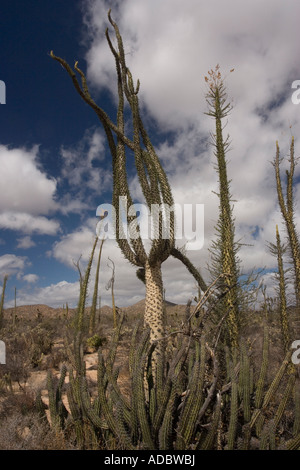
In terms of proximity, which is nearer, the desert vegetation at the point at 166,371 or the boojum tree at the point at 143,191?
the desert vegetation at the point at 166,371

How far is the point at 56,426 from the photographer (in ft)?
11.1

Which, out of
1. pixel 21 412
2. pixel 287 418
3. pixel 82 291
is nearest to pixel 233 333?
pixel 287 418

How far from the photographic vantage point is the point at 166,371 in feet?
12.6

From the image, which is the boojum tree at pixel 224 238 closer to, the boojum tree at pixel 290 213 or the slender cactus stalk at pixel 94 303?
the boojum tree at pixel 290 213

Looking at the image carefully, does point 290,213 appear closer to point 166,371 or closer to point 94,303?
point 166,371

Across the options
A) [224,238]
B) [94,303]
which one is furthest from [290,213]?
[94,303]

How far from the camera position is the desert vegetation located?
2756mm

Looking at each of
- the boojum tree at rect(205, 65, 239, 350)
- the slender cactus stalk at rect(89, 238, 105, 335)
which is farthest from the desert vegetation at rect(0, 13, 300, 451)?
the slender cactus stalk at rect(89, 238, 105, 335)

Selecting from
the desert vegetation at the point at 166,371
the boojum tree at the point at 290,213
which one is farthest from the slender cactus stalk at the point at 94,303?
the boojum tree at the point at 290,213

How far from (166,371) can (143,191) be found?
268cm

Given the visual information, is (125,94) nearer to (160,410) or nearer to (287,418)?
(160,410)

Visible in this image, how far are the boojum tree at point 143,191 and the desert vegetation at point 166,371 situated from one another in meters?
0.02

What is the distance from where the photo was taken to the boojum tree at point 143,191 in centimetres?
470
